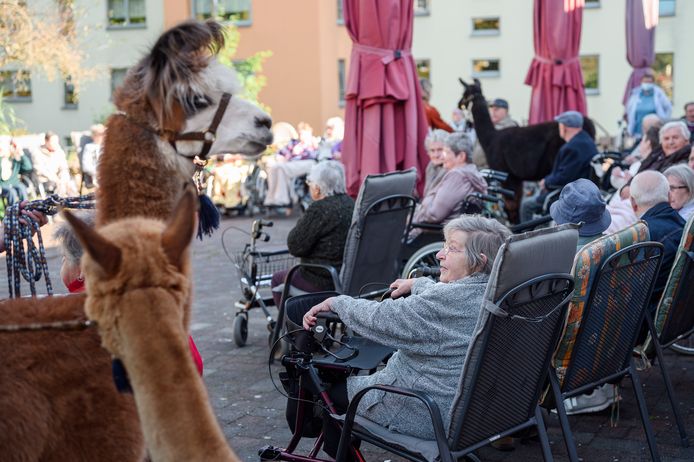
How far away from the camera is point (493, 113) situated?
47.3ft

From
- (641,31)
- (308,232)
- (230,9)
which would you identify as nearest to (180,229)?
(308,232)

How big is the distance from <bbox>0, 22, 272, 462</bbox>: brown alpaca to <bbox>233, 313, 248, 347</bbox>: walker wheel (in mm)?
3893

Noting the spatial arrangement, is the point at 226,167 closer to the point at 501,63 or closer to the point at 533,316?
the point at 533,316

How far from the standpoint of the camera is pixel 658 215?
17.5 ft

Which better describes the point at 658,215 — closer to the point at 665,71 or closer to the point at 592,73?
the point at 592,73

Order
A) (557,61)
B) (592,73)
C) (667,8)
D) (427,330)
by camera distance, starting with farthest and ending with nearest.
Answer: (592,73)
(667,8)
(557,61)
(427,330)

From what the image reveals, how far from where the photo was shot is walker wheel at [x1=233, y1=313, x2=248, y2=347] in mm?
7090

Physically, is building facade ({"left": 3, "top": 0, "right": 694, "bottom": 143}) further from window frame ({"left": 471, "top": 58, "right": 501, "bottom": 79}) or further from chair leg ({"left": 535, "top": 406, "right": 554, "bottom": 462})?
chair leg ({"left": 535, "top": 406, "right": 554, "bottom": 462})

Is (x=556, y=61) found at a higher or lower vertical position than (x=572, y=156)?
higher

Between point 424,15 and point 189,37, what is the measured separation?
106 ft

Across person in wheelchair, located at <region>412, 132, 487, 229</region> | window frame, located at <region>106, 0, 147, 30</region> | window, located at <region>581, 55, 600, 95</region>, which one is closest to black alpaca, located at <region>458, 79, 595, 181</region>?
person in wheelchair, located at <region>412, 132, 487, 229</region>

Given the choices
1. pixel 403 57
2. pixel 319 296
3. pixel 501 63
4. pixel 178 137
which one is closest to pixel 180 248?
pixel 178 137

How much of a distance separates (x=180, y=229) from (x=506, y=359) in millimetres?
1917

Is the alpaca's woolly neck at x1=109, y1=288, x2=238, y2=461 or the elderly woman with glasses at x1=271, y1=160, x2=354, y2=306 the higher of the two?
the alpaca's woolly neck at x1=109, y1=288, x2=238, y2=461
